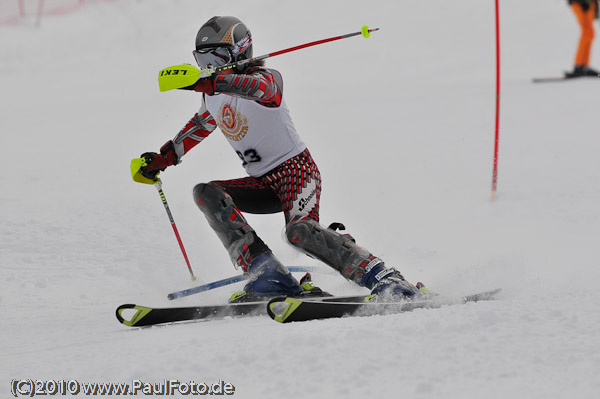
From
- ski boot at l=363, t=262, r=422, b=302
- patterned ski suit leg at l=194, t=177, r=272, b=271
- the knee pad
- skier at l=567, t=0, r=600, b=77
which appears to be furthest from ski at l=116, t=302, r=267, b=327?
skier at l=567, t=0, r=600, b=77

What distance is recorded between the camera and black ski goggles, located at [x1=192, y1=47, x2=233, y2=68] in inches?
150

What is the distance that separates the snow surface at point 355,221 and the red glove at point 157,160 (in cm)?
80

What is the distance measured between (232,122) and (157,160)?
23.2 inches

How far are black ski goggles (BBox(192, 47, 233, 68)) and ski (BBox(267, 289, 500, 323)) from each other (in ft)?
4.77

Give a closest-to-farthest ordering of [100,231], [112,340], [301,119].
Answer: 1. [112,340]
2. [100,231]
3. [301,119]

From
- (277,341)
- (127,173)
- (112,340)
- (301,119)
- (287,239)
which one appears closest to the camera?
(277,341)

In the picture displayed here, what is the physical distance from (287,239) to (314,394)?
1555 millimetres

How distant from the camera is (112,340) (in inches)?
123

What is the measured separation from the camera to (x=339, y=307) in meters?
3.29

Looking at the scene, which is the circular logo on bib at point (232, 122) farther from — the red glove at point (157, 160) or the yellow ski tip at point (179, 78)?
the yellow ski tip at point (179, 78)

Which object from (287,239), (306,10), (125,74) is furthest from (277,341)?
(306,10)

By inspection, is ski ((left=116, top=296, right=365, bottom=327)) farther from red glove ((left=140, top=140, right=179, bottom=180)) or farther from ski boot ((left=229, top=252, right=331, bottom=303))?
red glove ((left=140, top=140, right=179, bottom=180))

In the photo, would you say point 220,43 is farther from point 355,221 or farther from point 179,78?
point 355,221

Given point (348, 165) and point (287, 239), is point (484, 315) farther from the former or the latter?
point (348, 165)
